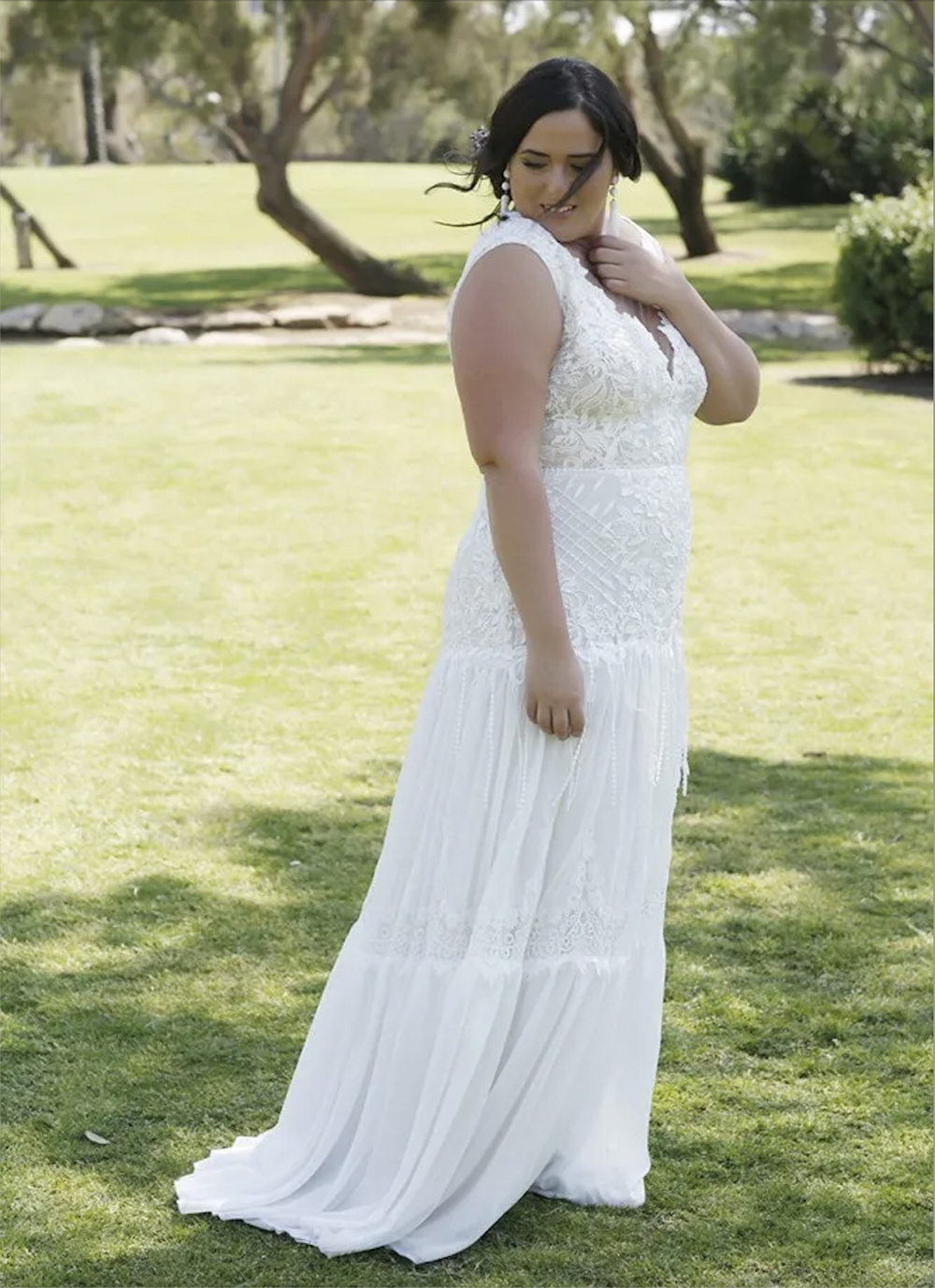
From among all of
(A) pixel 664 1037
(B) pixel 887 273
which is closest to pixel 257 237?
(B) pixel 887 273

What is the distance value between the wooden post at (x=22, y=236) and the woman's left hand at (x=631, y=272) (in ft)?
87.0

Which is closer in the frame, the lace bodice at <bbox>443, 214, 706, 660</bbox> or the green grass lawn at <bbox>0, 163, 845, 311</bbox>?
the lace bodice at <bbox>443, 214, 706, 660</bbox>

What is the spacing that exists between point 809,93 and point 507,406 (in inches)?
1399

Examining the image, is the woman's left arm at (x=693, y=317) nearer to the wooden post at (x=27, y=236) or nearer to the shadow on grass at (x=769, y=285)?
the shadow on grass at (x=769, y=285)

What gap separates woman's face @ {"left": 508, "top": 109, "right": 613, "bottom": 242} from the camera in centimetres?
302

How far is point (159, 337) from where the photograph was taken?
2047 cm

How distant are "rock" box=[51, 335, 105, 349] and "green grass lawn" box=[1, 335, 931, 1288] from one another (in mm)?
6405

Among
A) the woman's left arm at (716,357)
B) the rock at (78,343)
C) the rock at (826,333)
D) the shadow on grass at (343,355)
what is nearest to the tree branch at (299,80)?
the rock at (78,343)

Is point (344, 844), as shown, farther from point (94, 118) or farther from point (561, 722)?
point (94, 118)

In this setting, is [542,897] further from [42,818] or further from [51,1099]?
[42,818]

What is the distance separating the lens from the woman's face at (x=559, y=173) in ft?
9.89

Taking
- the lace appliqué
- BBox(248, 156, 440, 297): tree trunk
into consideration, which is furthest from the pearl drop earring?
BBox(248, 156, 440, 297): tree trunk

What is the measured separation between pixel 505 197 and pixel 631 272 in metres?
0.25

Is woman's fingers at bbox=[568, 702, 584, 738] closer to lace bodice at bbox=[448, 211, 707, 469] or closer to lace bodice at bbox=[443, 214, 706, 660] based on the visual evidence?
lace bodice at bbox=[443, 214, 706, 660]
